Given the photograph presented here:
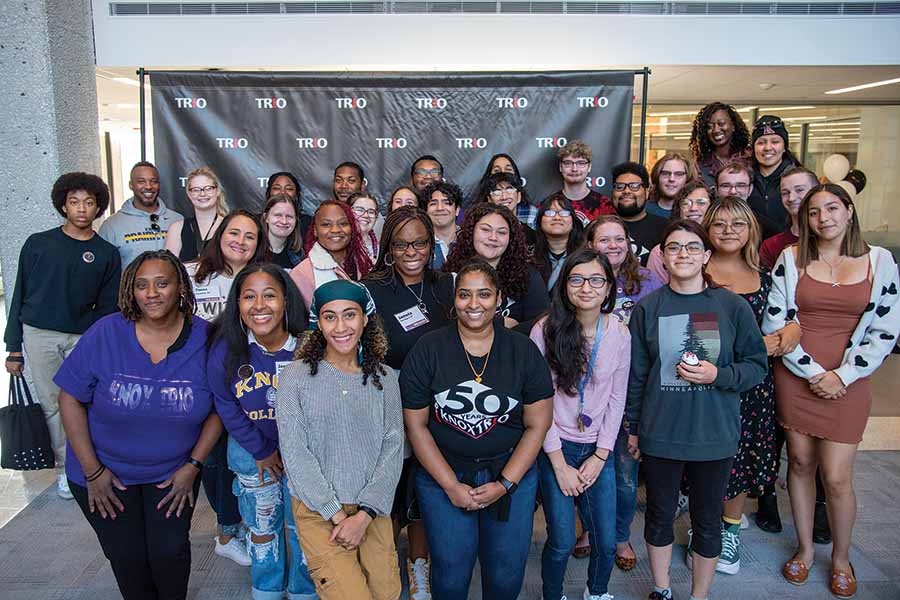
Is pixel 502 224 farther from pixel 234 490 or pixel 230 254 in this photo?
pixel 234 490

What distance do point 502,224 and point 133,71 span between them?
4939 mm

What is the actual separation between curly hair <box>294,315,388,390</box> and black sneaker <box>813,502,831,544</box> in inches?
99.8

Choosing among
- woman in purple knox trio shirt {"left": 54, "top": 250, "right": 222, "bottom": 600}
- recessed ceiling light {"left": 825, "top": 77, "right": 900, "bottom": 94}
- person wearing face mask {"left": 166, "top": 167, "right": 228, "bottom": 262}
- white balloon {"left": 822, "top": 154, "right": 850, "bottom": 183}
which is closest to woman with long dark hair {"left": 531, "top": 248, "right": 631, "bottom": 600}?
woman in purple knox trio shirt {"left": 54, "top": 250, "right": 222, "bottom": 600}

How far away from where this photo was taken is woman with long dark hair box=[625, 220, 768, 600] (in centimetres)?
256

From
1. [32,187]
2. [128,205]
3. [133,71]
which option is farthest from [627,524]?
[133,71]

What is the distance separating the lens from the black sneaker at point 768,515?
11.3 feet

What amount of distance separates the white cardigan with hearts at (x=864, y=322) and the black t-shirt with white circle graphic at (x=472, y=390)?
4.08ft

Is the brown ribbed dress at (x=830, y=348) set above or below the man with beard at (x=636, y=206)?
below

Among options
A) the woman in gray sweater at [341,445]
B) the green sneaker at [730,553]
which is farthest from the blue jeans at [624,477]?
the woman in gray sweater at [341,445]

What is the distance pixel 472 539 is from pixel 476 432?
42 cm

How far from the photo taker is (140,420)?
2.42m

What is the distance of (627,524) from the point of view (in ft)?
9.91

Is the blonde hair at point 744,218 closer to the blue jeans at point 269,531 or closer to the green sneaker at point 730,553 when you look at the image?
the green sneaker at point 730,553

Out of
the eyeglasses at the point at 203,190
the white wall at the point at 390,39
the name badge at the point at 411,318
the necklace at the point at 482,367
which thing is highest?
the white wall at the point at 390,39
